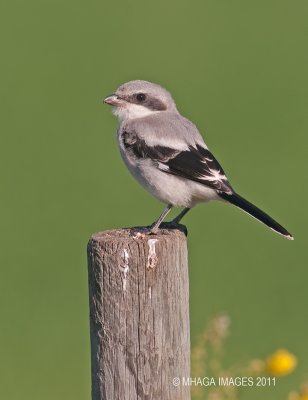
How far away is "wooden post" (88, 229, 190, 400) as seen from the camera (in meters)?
4.68

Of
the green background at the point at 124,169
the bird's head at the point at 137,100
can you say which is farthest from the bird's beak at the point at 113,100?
the green background at the point at 124,169

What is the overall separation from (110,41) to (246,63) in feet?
7.08

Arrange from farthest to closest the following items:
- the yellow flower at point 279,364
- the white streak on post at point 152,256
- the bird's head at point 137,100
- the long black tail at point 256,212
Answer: the bird's head at point 137,100, the long black tail at point 256,212, the white streak on post at point 152,256, the yellow flower at point 279,364

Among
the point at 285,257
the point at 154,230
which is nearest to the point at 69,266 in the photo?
the point at 285,257

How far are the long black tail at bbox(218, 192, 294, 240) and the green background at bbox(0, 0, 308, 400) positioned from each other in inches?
81.2

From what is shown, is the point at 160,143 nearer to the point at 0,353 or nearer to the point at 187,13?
the point at 0,353

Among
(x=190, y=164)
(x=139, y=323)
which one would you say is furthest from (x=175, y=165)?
(x=139, y=323)

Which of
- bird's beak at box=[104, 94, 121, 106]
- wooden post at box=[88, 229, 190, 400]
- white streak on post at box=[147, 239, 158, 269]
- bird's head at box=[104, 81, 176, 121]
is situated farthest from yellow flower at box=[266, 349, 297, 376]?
bird's beak at box=[104, 94, 121, 106]

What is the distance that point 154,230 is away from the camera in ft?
18.7

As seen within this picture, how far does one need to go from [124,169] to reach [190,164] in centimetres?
563

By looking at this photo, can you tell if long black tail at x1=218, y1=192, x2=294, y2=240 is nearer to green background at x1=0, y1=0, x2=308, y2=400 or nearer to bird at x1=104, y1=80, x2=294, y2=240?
bird at x1=104, y1=80, x2=294, y2=240

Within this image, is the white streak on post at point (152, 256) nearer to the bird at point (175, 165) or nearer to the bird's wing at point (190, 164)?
the bird at point (175, 165)

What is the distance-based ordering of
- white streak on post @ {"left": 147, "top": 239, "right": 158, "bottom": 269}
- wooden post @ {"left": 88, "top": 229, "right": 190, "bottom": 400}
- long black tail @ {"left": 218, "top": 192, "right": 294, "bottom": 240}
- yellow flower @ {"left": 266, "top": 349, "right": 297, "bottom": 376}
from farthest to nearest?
long black tail @ {"left": 218, "top": 192, "right": 294, "bottom": 240}, white streak on post @ {"left": 147, "top": 239, "right": 158, "bottom": 269}, wooden post @ {"left": 88, "top": 229, "right": 190, "bottom": 400}, yellow flower @ {"left": 266, "top": 349, "right": 297, "bottom": 376}

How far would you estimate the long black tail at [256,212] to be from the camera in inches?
241
